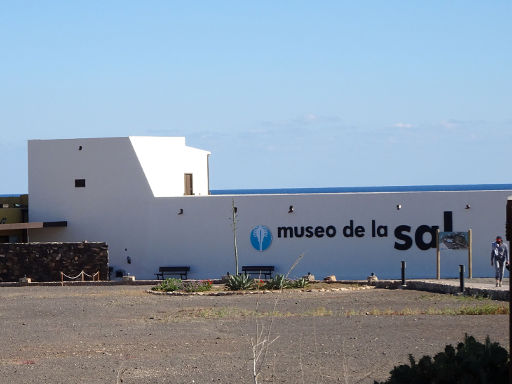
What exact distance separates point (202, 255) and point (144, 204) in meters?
3.28

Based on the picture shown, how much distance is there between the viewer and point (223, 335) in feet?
58.6

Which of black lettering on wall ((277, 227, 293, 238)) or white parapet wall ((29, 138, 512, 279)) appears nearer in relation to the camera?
white parapet wall ((29, 138, 512, 279))

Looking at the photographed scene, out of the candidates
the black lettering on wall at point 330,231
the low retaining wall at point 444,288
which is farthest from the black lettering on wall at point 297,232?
the low retaining wall at point 444,288

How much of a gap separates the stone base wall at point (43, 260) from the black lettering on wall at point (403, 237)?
39.0 feet

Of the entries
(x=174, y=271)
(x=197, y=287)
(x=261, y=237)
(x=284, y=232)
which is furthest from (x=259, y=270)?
(x=197, y=287)

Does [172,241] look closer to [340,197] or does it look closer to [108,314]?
[340,197]

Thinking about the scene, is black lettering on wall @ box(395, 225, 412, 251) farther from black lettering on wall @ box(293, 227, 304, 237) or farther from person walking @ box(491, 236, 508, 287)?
person walking @ box(491, 236, 508, 287)

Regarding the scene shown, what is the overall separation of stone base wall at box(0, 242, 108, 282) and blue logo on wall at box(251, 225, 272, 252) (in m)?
6.41

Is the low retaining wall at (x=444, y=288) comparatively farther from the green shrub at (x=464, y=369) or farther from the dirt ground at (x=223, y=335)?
the green shrub at (x=464, y=369)

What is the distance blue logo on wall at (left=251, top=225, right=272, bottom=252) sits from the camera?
36.2m

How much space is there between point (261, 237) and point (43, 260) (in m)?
8.51

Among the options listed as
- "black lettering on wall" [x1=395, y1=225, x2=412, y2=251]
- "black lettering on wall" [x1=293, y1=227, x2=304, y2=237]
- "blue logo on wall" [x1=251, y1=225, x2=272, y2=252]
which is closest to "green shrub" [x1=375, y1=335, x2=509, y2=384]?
"black lettering on wall" [x1=395, y1=225, x2=412, y2=251]

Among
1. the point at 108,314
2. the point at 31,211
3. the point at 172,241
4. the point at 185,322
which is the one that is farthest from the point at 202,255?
the point at 185,322

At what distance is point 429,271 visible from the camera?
35.2m
